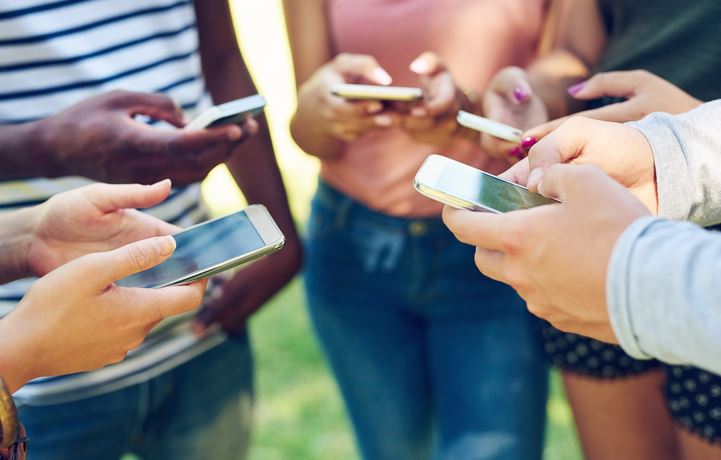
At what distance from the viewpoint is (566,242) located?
73 centimetres

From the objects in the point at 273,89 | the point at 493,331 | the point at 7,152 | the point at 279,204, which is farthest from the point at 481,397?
the point at 273,89

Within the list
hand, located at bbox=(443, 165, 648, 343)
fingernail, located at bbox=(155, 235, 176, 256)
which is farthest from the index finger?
fingernail, located at bbox=(155, 235, 176, 256)

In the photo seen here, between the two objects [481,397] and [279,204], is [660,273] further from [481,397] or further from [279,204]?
[279,204]

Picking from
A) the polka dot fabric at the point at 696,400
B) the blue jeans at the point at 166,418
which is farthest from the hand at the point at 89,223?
the polka dot fabric at the point at 696,400

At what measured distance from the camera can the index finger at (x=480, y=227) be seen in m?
0.78

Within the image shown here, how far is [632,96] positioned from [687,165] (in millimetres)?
239

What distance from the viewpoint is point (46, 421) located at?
1.18 m

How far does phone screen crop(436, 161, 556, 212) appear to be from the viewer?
0.85 meters

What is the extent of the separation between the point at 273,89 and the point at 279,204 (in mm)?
2936

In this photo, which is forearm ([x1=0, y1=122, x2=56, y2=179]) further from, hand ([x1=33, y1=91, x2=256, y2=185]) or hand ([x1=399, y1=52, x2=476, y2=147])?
hand ([x1=399, y1=52, x2=476, y2=147])

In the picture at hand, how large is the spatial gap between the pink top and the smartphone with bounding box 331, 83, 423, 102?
6.3 inches

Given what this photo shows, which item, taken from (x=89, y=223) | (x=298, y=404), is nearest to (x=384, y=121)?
(x=89, y=223)

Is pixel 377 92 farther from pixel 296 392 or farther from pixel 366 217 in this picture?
pixel 296 392

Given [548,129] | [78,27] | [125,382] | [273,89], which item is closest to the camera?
[548,129]
